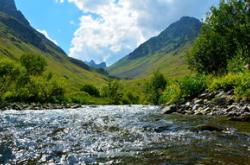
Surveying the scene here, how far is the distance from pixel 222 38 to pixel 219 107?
162 ft

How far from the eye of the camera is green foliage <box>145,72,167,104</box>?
456 feet

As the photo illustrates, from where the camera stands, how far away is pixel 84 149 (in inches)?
787

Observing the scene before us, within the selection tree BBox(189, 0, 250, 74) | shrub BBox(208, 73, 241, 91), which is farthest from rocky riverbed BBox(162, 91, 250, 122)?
tree BBox(189, 0, 250, 74)

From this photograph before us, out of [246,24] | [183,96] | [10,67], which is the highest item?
[246,24]

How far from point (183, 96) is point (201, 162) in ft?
146

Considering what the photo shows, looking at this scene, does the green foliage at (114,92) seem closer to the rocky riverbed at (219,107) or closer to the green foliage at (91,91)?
the green foliage at (91,91)

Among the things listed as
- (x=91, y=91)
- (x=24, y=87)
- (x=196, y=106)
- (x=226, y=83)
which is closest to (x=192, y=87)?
(x=226, y=83)

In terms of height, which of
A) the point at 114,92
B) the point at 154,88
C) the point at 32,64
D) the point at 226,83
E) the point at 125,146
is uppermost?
the point at 32,64

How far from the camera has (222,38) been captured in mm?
90062

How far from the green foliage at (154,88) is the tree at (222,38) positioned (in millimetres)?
34356

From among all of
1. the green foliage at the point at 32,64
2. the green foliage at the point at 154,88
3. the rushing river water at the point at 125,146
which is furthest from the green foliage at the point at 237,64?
the green foliage at the point at 32,64

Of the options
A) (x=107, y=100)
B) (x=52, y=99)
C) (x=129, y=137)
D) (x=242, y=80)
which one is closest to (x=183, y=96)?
(x=242, y=80)

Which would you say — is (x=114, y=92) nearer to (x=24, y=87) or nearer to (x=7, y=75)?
(x=24, y=87)

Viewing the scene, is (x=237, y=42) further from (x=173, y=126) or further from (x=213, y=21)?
(x=173, y=126)
